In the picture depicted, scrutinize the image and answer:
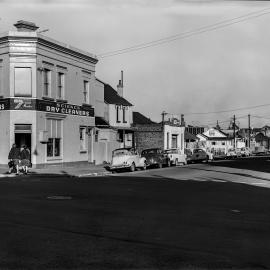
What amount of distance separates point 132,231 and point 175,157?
3531cm

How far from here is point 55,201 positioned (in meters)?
14.5

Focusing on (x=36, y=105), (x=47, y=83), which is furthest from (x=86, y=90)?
(x=36, y=105)

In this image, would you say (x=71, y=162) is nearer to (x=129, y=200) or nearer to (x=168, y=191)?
(x=168, y=191)

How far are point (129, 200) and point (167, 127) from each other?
48.1 meters

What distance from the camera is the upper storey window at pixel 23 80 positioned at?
3303cm

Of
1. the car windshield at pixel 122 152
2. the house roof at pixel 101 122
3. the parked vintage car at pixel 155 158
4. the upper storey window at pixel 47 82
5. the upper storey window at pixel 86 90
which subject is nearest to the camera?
the upper storey window at pixel 47 82

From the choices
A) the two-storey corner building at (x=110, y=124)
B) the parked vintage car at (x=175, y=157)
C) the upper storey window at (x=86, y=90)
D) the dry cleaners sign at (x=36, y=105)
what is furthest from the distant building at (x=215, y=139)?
the dry cleaners sign at (x=36, y=105)

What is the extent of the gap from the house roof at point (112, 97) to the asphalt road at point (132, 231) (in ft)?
106

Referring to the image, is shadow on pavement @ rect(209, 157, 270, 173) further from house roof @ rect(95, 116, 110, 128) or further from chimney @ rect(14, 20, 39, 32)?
chimney @ rect(14, 20, 39, 32)

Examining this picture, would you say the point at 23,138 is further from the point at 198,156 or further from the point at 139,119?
the point at 139,119

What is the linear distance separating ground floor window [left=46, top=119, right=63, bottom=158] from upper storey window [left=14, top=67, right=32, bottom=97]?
2638mm

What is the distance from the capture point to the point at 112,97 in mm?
50219

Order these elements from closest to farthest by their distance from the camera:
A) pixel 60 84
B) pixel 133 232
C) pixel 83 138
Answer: pixel 133 232 → pixel 60 84 → pixel 83 138

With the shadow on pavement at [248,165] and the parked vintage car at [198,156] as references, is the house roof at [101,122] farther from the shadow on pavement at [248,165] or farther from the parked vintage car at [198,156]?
the parked vintage car at [198,156]
